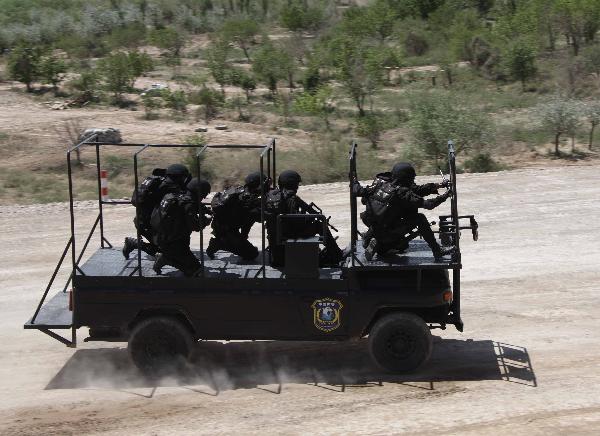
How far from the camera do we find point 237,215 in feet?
35.1

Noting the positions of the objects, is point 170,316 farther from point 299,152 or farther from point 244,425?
point 299,152

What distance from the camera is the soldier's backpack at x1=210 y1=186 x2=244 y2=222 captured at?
10570 mm

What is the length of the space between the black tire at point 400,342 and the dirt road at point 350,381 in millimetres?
208

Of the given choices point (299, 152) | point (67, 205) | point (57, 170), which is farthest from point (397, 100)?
point (67, 205)

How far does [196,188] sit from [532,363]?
14.2 ft

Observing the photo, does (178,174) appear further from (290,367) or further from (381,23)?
(381,23)

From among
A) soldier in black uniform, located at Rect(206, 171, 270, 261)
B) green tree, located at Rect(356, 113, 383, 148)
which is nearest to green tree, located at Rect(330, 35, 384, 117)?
green tree, located at Rect(356, 113, 383, 148)

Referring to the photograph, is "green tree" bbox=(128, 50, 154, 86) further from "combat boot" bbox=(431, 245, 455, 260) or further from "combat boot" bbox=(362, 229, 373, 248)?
"combat boot" bbox=(431, 245, 455, 260)

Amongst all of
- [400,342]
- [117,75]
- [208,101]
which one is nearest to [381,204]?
[400,342]

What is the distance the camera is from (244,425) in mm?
9148

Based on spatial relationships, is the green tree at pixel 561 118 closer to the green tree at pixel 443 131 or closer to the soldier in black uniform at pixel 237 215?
the green tree at pixel 443 131

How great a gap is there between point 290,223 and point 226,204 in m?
0.88

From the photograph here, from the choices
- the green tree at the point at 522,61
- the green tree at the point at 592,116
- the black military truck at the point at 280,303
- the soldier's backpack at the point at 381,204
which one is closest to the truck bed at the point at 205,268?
the black military truck at the point at 280,303

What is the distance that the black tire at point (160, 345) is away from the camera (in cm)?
1002
